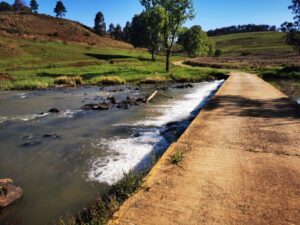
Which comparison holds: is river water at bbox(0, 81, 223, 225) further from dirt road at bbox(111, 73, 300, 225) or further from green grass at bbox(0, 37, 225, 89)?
green grass at bbox(0, 37, 225, 89)

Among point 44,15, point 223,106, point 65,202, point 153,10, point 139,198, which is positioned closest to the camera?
point 139,198

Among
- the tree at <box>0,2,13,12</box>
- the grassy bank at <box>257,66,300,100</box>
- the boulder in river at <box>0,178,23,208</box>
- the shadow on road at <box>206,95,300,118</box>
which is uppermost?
the tree at <box>0,2,13,12</box>

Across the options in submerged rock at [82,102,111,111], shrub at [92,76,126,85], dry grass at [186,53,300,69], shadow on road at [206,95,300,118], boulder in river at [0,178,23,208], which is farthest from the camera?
dry grass at [186,53,300,69]

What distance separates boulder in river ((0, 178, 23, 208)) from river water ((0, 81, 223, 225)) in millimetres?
155

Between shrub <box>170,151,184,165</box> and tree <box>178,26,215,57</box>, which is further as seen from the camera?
tree <box>178,26,215,57</box>

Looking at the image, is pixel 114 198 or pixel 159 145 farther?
pixel 159 145

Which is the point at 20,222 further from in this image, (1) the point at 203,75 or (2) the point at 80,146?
(1) the point at 203,75

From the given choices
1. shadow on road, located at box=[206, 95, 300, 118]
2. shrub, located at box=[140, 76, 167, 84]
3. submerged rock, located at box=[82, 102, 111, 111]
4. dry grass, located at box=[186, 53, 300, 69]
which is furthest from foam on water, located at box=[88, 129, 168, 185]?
dry grass, located at box=[186, 53, 300, 69]

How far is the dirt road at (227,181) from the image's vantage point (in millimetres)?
6281

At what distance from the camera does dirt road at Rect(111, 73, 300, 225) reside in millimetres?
6281

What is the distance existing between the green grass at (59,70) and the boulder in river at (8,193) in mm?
26458

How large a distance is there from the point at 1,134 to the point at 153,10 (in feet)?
127

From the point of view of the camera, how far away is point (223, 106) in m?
18.7

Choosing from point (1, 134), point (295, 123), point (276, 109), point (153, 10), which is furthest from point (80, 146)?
point (153, 10)
